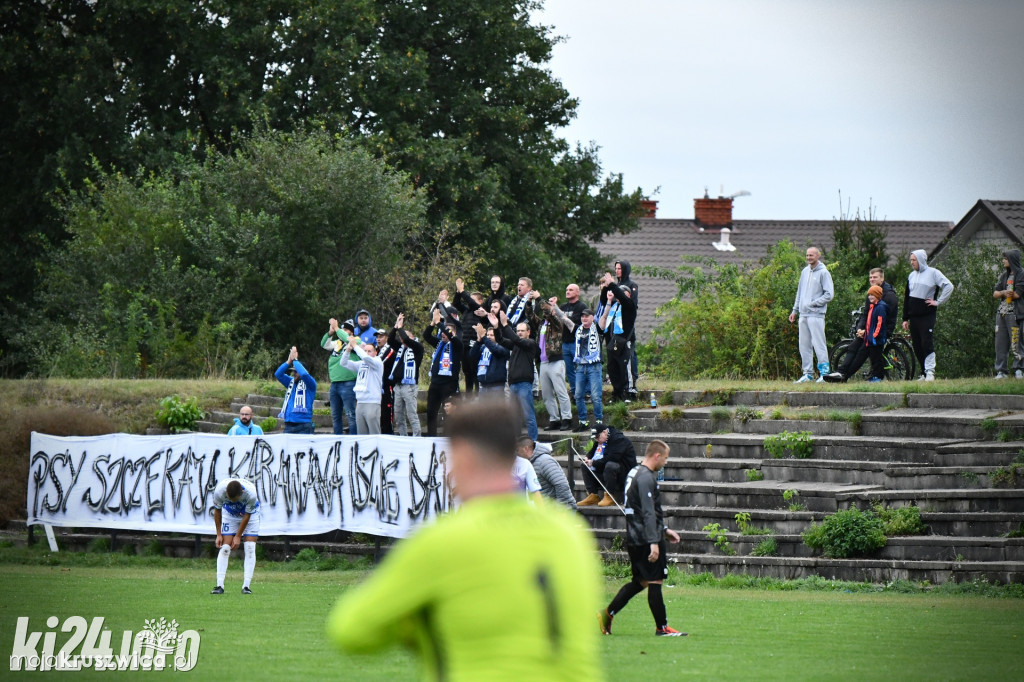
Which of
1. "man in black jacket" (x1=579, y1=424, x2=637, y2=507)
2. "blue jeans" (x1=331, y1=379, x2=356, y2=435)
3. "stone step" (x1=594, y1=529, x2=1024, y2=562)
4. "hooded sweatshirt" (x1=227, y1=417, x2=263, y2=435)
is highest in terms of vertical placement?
"blue jeans" (x1=331, y1=379, x2=356, y2=435)

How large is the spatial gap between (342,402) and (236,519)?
220 inches

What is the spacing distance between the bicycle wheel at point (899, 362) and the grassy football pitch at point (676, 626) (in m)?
9.07

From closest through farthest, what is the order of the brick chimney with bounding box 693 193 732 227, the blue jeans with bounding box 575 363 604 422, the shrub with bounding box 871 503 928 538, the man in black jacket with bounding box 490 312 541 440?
the shrub with bounding box 871 503 928 538 → the man in black jacket with bounding box 490 312 541 440 → the blue jeans with bounding box 575 363 604 422 → the brick chimney with bounding box 693 193 732 227

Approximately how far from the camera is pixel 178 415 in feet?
79.4

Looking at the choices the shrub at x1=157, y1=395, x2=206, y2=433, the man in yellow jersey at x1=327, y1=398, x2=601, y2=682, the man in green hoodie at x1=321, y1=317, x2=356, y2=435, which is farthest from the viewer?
the shrub at x1=157, y1=395, x2=206, y2=433

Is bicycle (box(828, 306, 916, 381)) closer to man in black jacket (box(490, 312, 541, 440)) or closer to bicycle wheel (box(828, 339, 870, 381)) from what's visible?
bicycle wheel (box(828, 339, 870, 381))

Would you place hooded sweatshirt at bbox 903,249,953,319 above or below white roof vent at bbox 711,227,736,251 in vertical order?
below

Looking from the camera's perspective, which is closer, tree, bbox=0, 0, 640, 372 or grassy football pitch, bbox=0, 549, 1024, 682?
grassy football pitch, bbox=0, 549, 1024, 682

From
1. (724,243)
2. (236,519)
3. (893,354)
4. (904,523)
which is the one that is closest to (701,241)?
(724,243)

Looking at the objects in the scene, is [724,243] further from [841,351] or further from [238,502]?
[238,502]

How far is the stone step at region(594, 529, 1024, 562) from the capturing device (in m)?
15.4

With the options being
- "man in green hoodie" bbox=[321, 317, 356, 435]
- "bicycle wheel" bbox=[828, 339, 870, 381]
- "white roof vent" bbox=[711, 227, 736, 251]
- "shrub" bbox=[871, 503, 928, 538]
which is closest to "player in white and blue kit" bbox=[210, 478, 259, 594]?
"man in green hoodie" bbox=[321, 317, 356, 435]

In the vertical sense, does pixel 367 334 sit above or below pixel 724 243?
below

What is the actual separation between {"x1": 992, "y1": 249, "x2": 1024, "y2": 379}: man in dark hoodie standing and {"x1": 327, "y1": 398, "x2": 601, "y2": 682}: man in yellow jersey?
19.2 metres
